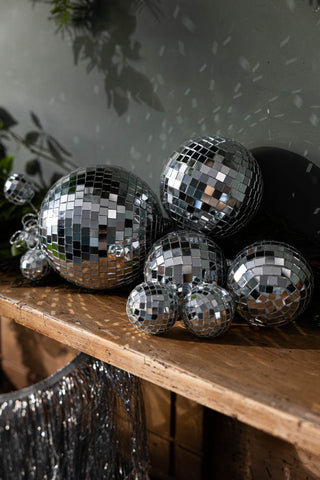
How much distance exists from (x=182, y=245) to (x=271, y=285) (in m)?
0.13

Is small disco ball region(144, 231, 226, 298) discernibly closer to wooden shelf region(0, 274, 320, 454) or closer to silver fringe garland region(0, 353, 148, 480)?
wooden shelf region(0, 274, 320, 454)

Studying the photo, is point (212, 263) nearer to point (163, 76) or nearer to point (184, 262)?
point (184, 262)

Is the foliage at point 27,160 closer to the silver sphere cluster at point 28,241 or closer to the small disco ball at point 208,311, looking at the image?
the silver sphere cluster at point 28,241

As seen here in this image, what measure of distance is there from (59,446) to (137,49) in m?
0.75

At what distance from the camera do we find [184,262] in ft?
1.84

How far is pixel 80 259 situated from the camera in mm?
609

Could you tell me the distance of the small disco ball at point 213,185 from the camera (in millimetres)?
579

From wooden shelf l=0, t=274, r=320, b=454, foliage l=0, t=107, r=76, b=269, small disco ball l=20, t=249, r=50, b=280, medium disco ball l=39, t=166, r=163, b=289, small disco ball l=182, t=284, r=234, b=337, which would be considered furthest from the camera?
foliage l=0, t=107, r=76, b=269

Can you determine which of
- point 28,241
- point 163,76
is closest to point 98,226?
point 28,241

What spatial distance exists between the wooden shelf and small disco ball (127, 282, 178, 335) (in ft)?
0.08

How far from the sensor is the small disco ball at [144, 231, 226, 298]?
1.83ft

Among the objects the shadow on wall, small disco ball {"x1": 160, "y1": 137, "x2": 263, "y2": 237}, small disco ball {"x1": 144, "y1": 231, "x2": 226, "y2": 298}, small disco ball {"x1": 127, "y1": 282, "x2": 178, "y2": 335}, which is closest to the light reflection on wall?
the shadow on wall

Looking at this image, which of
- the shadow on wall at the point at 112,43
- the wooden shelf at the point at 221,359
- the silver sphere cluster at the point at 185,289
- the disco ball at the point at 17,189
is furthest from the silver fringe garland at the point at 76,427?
the shadow on wall at the point at 112,43

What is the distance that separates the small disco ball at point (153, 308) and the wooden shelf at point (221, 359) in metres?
0.02
